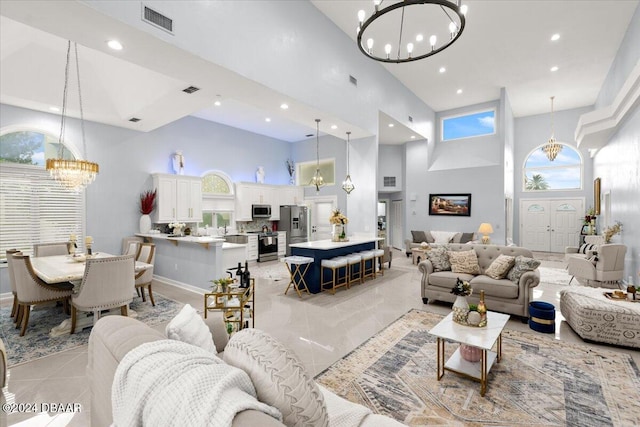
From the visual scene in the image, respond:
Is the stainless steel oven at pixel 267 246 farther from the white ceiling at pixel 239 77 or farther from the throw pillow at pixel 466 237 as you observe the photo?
the throw pillow at pixel 466 237

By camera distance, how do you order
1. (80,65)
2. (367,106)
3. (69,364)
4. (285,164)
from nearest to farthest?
(69,364)
(80,65)
(367,106)
(285,164)

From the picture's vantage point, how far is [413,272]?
7289mm

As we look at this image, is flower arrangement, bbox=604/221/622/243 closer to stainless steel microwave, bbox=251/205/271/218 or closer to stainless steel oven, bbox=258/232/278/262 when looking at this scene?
stainless steel oven, bbox=258/232/278/262

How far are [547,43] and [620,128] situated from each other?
2.36 m

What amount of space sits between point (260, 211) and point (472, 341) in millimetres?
7677

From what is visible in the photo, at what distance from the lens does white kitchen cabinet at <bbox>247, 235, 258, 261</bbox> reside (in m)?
8.84

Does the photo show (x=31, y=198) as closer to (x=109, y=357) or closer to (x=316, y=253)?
(x=316, y=253)

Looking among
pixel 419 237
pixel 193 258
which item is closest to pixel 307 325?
pixel 193 258

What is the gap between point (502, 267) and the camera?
429 cm

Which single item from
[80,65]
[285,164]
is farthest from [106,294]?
[285,164]

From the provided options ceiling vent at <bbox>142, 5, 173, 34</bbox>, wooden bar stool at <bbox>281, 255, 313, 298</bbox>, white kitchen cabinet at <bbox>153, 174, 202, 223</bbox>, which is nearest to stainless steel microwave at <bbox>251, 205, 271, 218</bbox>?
white kitchen cabinet at <bbox>153, 174, 202, 223</bbox>

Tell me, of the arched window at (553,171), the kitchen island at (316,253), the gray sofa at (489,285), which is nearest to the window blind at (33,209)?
the kitchen island at (316,253)

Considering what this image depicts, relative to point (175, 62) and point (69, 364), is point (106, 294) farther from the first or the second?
point (175, 62)

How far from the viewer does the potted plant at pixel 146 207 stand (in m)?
6.57
